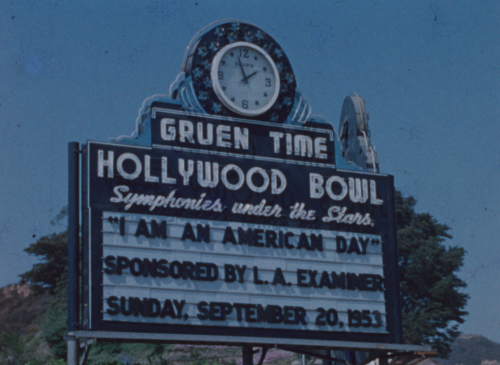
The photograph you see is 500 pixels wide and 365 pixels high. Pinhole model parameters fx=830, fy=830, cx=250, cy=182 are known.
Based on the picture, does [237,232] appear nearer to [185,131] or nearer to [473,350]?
[185,131]

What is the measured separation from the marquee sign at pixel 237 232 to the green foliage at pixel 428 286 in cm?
2928

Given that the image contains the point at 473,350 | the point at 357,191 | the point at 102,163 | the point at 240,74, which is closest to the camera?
the point at 102,163

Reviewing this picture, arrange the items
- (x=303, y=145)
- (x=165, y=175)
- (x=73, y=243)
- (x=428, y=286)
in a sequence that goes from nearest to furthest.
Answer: (x=73, y=243) < (x=165, y=175) < (x=303, y=145) < (x=428, y=286)

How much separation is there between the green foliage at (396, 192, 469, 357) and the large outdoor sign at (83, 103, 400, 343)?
29226mm

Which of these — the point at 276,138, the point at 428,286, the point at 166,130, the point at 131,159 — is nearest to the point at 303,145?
the point at 276,138

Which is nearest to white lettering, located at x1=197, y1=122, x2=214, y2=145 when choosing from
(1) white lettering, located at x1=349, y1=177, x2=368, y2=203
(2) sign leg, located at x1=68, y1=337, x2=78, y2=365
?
(1) white lettering, located at x1=349, y1=177, x2=368, y2=203

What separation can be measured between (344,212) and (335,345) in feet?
8.88

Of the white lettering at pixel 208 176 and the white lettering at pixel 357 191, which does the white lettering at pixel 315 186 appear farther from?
the white lettering at pixel 208 176

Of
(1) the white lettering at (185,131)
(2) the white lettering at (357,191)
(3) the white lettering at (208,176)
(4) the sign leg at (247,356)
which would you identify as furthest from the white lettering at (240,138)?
(4) the sign leg at (247,356)

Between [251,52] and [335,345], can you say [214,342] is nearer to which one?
[335,345]

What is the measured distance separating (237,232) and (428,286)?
33.4m

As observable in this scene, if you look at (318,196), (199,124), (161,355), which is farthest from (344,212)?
(161,355)

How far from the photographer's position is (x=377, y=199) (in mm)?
16906

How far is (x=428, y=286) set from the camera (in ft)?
153
